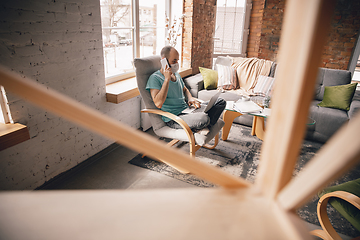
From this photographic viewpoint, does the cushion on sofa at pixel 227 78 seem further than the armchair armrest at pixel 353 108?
Yes

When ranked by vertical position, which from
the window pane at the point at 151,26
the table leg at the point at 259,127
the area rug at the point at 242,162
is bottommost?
the area rug at the point at 242,162

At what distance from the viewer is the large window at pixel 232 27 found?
5004 millimetres

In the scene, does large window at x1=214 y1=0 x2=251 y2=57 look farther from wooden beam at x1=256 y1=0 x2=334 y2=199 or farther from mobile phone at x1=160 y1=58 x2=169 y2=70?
wooden beam at x1=256 y1=0 x2=334 y2=199

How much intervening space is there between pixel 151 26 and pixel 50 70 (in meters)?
2.05

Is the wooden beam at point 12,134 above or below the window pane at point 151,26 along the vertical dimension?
below

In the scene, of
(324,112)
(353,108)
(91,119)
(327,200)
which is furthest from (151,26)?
(91,119)

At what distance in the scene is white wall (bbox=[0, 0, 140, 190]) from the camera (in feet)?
5.36

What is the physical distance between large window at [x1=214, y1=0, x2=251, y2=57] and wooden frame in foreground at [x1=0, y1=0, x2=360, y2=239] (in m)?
5.07

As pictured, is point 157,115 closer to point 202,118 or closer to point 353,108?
point 202,118

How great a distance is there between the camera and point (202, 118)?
7.47ft

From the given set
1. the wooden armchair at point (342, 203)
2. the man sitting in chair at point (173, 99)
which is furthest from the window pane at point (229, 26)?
the wooden armchair at point (342, 203)

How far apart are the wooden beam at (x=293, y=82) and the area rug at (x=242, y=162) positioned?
6.38 feet

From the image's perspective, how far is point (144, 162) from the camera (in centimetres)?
252

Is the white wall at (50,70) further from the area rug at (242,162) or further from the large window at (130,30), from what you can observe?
the area rug at (242,162)
